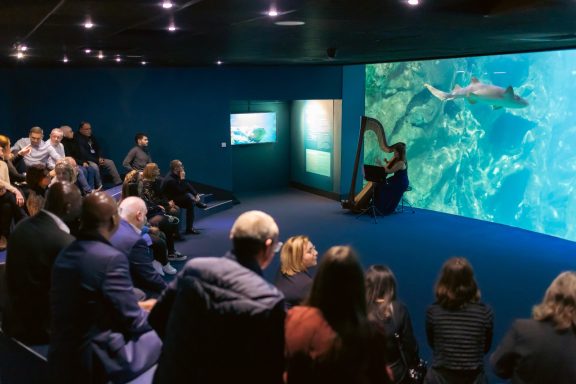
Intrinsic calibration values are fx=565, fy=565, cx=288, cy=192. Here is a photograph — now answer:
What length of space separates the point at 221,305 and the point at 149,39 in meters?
5.14

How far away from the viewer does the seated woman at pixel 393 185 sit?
10.6m

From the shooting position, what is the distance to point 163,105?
1208 cm

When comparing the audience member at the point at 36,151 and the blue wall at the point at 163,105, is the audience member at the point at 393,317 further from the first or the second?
the blue wall at the point at 163,105

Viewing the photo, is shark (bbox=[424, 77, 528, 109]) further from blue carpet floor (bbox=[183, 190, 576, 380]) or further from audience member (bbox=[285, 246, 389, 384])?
audience member (bbox=[285, 246, 389, 384])

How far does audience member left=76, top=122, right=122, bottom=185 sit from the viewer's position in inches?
398

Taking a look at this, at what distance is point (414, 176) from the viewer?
22.8 metres

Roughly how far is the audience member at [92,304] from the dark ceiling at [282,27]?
189 cm

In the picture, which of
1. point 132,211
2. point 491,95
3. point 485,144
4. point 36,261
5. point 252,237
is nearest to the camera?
point 252,237

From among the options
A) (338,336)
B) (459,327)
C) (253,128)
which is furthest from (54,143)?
(338,336)

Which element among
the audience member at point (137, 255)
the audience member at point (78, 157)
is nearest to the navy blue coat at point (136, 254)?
the audience member at point (137, 255)

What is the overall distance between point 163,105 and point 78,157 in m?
2.65

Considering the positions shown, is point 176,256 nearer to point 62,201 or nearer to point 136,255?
point 136,255

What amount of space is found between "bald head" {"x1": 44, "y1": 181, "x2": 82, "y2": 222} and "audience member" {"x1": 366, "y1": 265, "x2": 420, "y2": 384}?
1665 millimetres

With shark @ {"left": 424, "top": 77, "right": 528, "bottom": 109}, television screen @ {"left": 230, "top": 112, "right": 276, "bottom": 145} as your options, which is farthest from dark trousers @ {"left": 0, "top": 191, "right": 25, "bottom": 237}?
shark @ {"left": 424, "top": 77, "right": 528, "bottom": 109}
